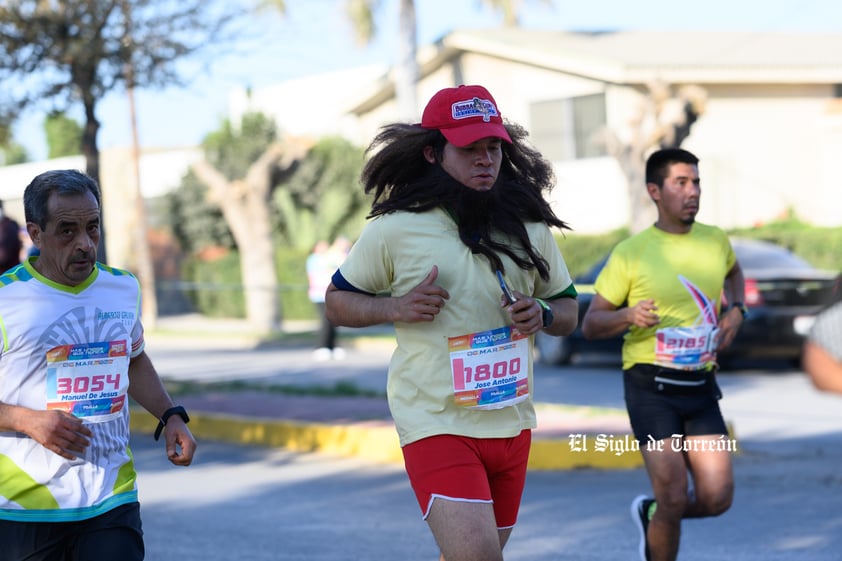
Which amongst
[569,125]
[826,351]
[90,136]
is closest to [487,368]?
[826,351]

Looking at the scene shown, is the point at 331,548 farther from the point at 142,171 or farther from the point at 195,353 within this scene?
the point at 142,171

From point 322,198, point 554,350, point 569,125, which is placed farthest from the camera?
point 322,198

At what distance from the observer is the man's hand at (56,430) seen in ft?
13.1

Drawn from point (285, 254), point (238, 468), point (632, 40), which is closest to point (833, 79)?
point (632, 40)

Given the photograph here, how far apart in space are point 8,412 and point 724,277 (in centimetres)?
352

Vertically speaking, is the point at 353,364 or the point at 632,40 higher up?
the point at 632,40

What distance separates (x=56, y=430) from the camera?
3998mm

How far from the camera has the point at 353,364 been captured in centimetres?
1928

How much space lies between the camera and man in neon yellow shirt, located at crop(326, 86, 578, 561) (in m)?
4.29

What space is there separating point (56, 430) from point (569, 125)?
2649 cm

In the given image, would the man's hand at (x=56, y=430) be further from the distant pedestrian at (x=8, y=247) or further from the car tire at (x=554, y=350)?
the car tire at (x=554, y=350)

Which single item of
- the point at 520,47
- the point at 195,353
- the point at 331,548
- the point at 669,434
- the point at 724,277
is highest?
the point at 520,47

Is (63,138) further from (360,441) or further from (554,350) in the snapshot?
(360,441)

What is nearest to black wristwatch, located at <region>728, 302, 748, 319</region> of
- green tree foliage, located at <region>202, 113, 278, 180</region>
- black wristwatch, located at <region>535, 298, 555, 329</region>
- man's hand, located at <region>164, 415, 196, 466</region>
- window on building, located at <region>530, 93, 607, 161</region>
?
black wristwatch, located at <region>535, 298, 555, 329</region>
